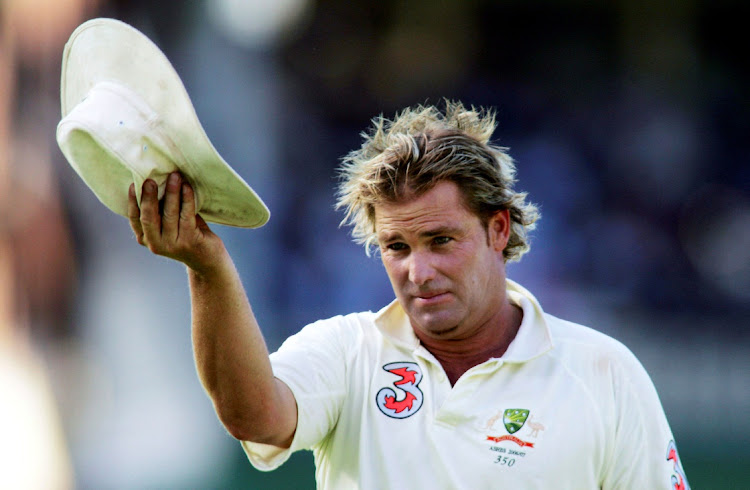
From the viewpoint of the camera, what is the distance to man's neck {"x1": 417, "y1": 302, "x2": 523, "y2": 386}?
8.73ft

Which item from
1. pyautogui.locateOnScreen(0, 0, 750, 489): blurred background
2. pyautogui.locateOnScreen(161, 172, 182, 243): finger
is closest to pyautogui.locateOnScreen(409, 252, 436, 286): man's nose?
pyautogui.locateOnScreen(161, 172, 182, 243): finger

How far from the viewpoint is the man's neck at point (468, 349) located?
266cm

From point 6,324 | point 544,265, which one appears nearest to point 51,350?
point 6,324

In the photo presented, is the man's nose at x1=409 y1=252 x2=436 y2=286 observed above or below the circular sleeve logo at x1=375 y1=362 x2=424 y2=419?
above

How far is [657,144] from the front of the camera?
819 centimetres

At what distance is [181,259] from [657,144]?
22.5 ft

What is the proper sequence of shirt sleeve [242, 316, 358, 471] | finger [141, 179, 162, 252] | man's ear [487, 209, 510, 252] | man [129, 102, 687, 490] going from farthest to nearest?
man's ear [487, 209, 510, 252] → shirt sleeve [242, 316, 358, 471] → man [129, 102, 687, 490] → finger [141, 179, 162, 252]

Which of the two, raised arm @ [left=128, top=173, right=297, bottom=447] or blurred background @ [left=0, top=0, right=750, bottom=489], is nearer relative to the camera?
raised arm @ [left=128, top=173, right=297, bottom=447]

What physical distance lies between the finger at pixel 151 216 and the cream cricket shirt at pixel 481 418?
611mm

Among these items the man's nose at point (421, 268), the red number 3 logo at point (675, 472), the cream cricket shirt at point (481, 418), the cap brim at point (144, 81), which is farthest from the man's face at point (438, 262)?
the cap brim at point (144, 81)

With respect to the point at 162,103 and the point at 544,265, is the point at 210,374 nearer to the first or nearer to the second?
the point at 162,103

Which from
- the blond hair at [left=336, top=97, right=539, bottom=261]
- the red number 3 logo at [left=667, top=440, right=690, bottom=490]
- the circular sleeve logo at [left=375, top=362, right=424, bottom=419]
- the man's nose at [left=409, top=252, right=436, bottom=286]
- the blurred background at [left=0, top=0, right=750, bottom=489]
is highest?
the blurred background at [left=0, top=0, right=750, bottom=489]

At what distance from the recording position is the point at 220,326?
214 centimetres

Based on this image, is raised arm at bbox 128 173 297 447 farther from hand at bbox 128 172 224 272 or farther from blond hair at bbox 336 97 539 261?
blond hair at bbox 336 97 539 261
